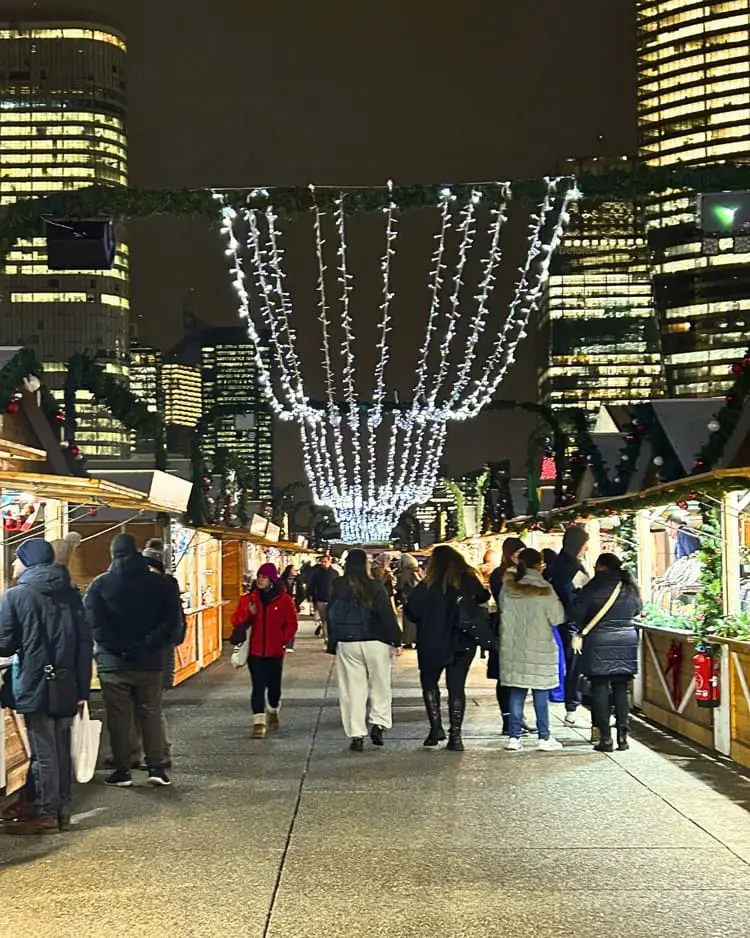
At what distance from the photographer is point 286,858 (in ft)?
24.1

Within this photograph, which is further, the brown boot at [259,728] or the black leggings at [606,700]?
the brown boot at [259,728]

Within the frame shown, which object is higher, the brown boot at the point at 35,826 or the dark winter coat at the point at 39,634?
the dark winter coat at the point at 39,634

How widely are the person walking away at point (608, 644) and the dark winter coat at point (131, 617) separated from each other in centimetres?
333

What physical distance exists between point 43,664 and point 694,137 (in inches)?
5850

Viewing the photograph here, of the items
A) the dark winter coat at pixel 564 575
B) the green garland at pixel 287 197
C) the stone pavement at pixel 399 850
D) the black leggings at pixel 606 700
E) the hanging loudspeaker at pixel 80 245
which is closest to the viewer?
the stone pavement at pixel 399 850

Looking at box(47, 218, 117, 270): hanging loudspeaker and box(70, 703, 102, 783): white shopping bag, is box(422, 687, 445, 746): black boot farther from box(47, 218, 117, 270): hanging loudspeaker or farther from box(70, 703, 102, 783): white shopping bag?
box(47, 218, 117, 270): hanging loudspeaker

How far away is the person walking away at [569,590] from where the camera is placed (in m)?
13.7

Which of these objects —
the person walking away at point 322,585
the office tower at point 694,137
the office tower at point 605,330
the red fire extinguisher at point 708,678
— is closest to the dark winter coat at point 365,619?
the red fire extinguisher at point 708,678

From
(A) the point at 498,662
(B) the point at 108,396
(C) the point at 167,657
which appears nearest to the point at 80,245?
(C) the point at 167,657

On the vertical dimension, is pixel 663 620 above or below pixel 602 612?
below

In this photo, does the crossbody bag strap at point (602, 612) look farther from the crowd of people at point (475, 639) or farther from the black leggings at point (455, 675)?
the black leggings at point (455, 675)

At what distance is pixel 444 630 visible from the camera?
38.5 feet

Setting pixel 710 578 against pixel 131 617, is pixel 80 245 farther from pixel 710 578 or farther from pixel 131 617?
pixel 710 578

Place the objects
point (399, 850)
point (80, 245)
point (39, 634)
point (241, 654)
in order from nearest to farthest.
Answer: point (399, 850) < point (39, 634) < point (80, 245) < point (241, 654)
